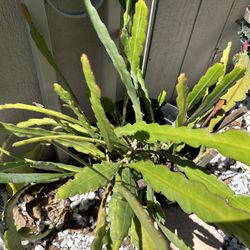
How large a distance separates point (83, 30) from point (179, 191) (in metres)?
0.52

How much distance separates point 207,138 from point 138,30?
0.29 metres

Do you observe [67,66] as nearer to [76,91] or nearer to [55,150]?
[76,91]

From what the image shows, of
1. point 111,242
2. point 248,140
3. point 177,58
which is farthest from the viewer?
point 177,58

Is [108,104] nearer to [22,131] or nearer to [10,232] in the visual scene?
[22,131]

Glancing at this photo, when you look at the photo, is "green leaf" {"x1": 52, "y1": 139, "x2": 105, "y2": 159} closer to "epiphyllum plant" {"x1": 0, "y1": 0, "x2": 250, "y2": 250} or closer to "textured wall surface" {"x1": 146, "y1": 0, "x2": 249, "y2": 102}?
"epiphyllum plant" {"x1": 0, "y1": 0, "x2": 250, "y2": 250}

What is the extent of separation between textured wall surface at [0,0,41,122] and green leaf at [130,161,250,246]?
0.46m

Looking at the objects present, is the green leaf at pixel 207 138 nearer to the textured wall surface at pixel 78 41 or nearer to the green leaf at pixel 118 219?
the green leaf at pixel 118 219

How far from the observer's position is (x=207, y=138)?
0.61 metres

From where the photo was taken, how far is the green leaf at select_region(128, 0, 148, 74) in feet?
2.28

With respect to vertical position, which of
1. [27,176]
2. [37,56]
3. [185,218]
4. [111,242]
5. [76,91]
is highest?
[37,56]

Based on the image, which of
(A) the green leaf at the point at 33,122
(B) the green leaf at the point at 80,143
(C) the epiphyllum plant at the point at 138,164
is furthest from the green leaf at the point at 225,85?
(A) the green leaf at the point at 33,122

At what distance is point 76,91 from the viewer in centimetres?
103

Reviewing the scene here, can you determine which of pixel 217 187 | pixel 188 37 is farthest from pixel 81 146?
pixel 188 37

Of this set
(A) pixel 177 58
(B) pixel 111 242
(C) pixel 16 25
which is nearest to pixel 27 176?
(B) pixel 111 242
